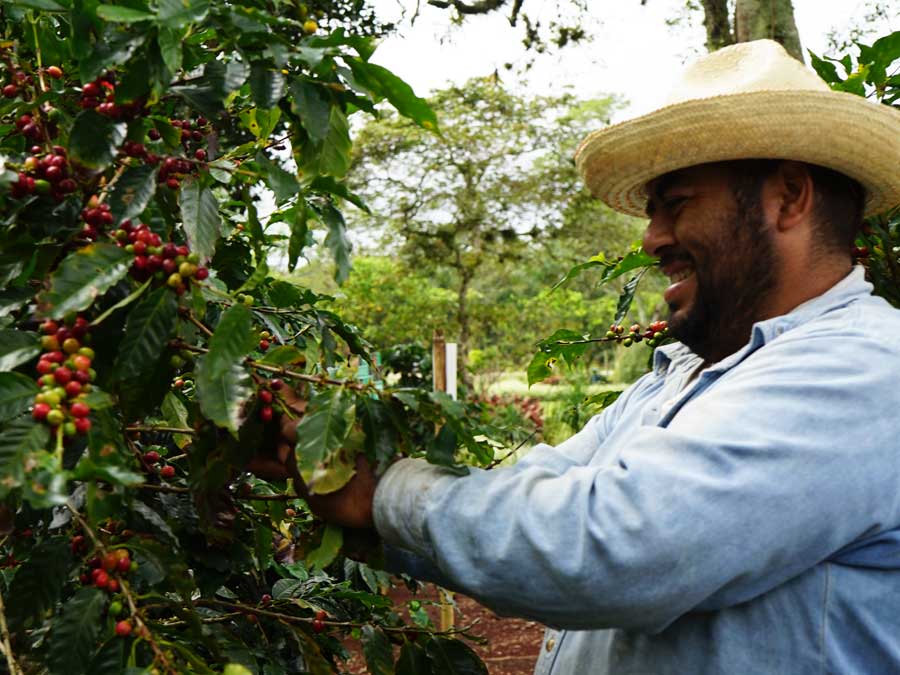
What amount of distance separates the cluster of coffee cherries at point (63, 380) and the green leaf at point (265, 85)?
39 cm

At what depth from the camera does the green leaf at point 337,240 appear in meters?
1.36

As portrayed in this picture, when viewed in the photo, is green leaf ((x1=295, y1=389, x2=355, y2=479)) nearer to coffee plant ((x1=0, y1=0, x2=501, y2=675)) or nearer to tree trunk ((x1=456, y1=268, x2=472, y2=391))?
coffee plant ((x1=0, y1=0, x2=501, y2=675))

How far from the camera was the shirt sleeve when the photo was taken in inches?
45.1

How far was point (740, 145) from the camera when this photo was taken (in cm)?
158

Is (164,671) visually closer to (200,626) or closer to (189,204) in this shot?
(200,626)

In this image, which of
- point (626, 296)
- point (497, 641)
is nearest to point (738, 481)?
point (626, 296)

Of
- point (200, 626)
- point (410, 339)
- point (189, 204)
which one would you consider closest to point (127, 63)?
point (189, 204)

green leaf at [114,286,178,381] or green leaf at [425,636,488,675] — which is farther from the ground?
green leaf at [114,286,178,381]

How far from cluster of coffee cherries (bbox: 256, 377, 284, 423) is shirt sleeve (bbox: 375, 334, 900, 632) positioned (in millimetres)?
215

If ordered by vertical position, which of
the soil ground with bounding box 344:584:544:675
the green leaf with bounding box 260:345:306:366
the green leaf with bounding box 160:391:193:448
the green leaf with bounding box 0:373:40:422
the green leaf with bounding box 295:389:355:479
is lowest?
Answer: the soil ground with bounding box 344:584:544:675

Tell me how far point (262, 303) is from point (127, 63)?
104 cm

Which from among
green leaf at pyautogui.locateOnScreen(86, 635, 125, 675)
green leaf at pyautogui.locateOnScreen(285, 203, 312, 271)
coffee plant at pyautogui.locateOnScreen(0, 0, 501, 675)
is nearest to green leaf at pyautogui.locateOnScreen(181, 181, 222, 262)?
coffee plant at pyautogui.locateOnScreen(0, 0, 501, 675)

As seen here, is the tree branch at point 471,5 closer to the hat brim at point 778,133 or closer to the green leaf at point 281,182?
the hat brim at point 778,133

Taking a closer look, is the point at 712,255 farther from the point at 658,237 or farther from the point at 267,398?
the point at 267,398
